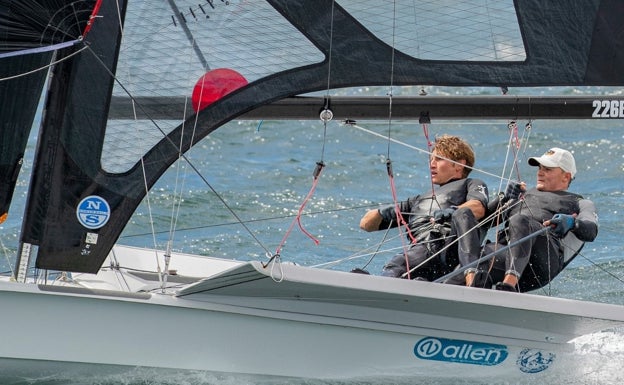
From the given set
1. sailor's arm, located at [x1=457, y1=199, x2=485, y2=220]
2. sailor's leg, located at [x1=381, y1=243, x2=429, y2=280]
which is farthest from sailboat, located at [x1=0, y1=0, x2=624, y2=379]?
sailor's arm, located at [x1=457, y1=199, x2=485, y2=220]

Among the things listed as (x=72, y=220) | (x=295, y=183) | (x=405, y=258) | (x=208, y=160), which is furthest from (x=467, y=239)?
(x=208, y=160)

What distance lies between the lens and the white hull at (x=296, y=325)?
3631 millimetres

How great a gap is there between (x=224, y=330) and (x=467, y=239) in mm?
996

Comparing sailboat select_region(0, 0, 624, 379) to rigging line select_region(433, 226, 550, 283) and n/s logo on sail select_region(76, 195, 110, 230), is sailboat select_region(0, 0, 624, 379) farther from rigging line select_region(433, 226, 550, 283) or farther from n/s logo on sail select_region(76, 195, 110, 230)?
rigging line select_region(433, 226, 550, 283)

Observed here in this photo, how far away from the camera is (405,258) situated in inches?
170

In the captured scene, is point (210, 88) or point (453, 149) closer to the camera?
point (210, 88)

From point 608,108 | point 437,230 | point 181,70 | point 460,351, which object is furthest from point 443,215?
point 181,70

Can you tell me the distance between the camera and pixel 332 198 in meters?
7.33

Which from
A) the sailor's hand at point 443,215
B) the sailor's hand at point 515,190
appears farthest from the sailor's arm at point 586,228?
the sailor's hand at point 443,215

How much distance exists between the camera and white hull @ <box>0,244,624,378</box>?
363 centimetres

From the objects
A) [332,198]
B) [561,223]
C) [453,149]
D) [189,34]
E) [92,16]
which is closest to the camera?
[92,16]

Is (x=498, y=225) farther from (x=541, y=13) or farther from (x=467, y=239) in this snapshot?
(x=541, y=13)

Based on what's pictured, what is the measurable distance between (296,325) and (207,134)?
2.51 ft

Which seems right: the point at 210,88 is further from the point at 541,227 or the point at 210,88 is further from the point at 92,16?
the point at 541,227
